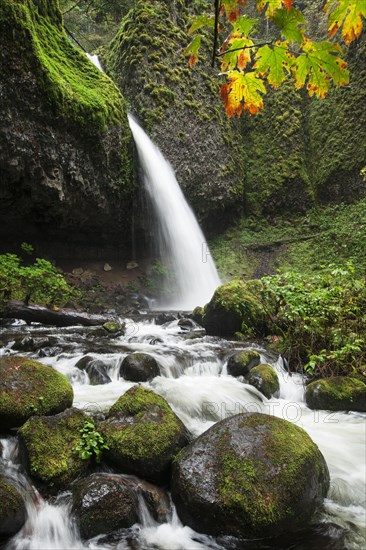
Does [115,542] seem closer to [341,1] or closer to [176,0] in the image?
[341,1]

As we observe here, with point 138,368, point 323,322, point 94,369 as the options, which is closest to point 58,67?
point 94,369

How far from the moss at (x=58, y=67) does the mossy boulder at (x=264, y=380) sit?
7124 mm

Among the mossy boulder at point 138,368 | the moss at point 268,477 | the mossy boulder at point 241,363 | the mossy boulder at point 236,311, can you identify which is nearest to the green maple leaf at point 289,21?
the moss at point 268,477

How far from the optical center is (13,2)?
7340 millimetres

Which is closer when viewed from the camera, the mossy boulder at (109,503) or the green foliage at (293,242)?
the mossy boulder at (109,503)

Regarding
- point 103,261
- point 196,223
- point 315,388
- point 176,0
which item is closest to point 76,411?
point 315,388

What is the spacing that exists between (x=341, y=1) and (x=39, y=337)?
20.0ft

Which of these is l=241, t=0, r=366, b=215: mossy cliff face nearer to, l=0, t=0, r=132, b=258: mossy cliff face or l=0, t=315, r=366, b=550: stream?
l=0, t=0, r=132, b=258: mossy cliff face

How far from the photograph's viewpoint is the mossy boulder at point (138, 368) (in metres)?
4.82

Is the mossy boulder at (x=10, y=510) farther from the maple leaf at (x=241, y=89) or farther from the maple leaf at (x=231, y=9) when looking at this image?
the maple leaf at (x=231, y=9)

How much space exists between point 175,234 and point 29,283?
19.3 ft

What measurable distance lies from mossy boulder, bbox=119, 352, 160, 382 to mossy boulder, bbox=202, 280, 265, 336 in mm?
2691

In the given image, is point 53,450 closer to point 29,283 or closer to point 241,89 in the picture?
point 241,89

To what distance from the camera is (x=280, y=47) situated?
70.8 inches
